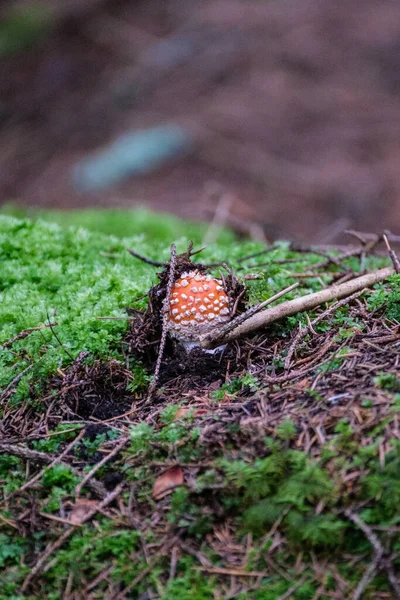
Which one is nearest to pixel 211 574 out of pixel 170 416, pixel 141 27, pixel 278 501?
pixel 278 501

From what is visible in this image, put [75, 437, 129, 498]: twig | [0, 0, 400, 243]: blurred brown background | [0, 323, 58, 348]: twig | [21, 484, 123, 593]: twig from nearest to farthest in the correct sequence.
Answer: [21, 484, 123, 593]: twig, [75, 437, 129, 498]: twig, [0, 323, 58, 348]: twig, [0, 0, 400, 243]: blurred brown background

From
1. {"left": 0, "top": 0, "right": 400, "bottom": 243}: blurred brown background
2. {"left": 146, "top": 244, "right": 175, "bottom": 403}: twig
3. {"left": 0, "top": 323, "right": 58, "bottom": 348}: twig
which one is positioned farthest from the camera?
{"left": 0, "top": 0, "right": 400, "bottom": 243}: blurred brown background

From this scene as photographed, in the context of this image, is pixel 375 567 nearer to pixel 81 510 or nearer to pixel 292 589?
pixel 292 589

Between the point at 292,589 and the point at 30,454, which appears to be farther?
the point at 30,454

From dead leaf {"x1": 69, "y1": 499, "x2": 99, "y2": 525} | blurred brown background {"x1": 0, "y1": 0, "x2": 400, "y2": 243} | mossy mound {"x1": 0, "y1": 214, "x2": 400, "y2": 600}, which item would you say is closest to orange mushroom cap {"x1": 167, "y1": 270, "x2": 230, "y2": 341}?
mossy mound {"x1": 0, "y1": 214, "x2": 400, "y2": 600}

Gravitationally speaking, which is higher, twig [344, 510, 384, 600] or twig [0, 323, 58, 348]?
twig [344, 510, 384, 600]

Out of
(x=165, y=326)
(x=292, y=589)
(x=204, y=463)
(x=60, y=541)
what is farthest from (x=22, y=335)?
(x=292, y=589)

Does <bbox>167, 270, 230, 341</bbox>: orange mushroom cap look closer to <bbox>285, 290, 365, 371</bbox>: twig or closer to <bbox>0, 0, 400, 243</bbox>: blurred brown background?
<bbox>285, 290, 365, 371</bbox>: twig
